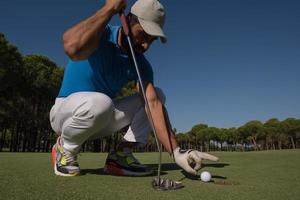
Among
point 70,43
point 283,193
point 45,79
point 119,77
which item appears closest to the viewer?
point 283,193

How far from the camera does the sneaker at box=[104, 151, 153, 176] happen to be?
3873 millimetres

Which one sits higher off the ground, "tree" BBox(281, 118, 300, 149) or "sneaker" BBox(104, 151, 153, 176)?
"tree" BBox(281, 118, 300, 149)

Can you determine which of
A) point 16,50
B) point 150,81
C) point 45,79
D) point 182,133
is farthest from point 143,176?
point 182,133

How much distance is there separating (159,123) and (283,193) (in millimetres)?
1528

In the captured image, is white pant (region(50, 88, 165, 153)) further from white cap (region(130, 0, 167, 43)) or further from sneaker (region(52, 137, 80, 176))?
white cap (region(130, 0, 167, 43))

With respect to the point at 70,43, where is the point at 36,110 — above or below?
above

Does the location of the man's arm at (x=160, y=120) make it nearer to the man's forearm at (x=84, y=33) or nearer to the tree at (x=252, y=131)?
the man's forearm at (x=84, y=33)

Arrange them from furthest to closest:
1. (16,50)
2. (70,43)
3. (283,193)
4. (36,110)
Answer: (36,110)
(16,50)
(70,43)
(283,193)

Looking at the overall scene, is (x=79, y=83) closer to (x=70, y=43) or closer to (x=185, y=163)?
(x=70, y=43)

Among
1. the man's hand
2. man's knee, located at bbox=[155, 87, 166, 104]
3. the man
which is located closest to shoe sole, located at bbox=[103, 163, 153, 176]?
the man

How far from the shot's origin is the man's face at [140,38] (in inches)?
135

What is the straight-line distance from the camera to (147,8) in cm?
339

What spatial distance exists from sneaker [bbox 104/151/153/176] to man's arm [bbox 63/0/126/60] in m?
1.43

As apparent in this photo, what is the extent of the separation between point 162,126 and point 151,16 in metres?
1.22
